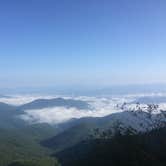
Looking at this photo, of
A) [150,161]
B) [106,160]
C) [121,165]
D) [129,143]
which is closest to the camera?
[150,161]

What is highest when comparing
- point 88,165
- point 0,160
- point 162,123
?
point 162,123

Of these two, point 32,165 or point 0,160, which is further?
point 0,160

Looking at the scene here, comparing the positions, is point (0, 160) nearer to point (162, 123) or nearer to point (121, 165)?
point (162, 123)

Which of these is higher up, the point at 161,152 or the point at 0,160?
the point at 161,152

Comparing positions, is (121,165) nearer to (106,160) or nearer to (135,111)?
(106,160)

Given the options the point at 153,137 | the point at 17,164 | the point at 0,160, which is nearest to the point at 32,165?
the point at 17,164

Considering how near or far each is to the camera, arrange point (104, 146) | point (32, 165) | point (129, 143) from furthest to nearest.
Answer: point (32, 165)
point (104, 146)
point (129, 143)

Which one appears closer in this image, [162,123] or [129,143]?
[129,143]

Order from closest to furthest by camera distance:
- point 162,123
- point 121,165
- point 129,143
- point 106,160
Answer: point 121,165
point 106,160
point 129,143
point 162,123

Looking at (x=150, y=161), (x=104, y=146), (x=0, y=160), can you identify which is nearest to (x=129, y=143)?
(x=104, y=146)
